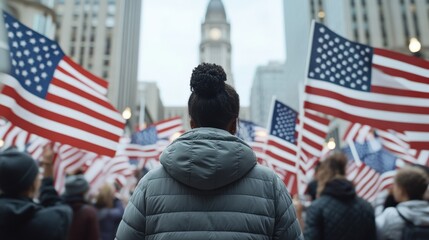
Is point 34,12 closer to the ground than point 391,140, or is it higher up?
higher up

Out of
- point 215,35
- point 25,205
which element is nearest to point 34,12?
point 25,205

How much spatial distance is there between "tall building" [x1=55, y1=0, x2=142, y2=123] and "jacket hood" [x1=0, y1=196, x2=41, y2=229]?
62.6 metres

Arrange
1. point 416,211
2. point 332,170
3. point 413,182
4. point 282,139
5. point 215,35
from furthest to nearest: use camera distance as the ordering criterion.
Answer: point 215,35, point 282,139, point 332,170, point 413,182, point 416,211

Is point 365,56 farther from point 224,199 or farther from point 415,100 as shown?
point 224,199

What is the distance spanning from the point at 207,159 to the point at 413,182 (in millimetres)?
2474

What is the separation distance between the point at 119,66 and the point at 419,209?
65.8 metres

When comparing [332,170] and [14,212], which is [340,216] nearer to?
[332,170]

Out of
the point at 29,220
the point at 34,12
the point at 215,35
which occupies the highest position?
the point at 215,35

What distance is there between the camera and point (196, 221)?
6.95 ft

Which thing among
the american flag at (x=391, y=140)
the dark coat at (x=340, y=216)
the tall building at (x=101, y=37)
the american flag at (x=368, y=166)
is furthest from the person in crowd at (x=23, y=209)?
the tall building at (x=101, y=37)

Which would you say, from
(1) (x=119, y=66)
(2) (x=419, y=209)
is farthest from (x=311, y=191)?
(1) (x=119, y=66)

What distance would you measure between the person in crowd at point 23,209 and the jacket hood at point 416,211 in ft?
8.96

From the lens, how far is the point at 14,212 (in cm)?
298

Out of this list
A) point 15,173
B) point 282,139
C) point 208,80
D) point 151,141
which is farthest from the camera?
point 151,141
